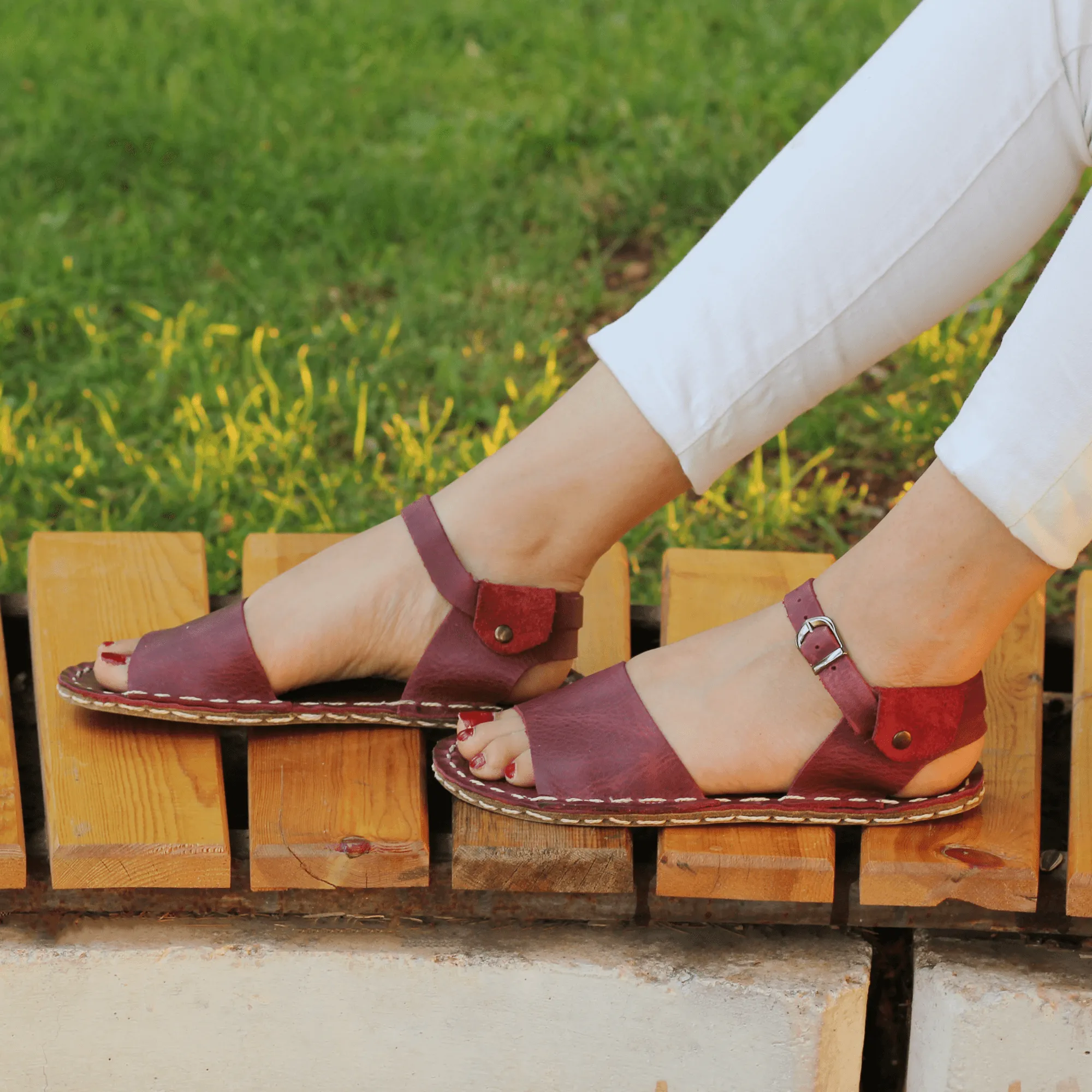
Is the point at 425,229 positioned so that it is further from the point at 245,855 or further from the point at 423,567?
the point at 245,855

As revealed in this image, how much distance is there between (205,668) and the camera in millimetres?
1436

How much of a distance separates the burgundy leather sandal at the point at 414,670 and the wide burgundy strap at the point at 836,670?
0.85 ft

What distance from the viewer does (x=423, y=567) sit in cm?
148

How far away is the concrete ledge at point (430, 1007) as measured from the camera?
4.34ft

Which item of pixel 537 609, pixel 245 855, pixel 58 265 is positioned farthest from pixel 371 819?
pixel 58 265

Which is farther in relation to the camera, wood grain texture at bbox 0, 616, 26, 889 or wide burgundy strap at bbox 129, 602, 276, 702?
wide burgundy strap at bbox 129, 602, 276, 702

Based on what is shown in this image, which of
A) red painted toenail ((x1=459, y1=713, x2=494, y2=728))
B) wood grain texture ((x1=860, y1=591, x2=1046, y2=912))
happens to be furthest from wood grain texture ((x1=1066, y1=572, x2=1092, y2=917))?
red painted toenail ((x1=459, y1=713, x2=494, y2=728))

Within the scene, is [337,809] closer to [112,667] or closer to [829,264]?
[112,667]

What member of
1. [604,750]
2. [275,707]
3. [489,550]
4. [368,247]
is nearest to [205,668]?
[275,707]

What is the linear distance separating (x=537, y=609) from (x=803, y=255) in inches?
17.1

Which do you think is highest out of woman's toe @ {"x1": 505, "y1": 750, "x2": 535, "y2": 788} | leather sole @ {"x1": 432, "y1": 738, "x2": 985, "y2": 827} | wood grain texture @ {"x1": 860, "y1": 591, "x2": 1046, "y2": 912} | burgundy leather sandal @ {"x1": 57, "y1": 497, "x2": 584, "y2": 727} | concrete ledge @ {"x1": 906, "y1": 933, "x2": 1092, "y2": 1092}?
burgundy leather sandal @ {"x1": 57, "y1": 497, "x2": 584, "y2": 727}

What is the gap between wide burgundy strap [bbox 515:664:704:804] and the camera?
135 cm

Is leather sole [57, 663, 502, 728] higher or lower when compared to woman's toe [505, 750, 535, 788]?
higher

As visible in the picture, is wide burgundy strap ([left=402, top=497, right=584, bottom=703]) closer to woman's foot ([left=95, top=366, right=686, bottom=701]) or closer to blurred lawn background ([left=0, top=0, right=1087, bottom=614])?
woman's foot ([left=95, top=366, right=686, bottom=701])
